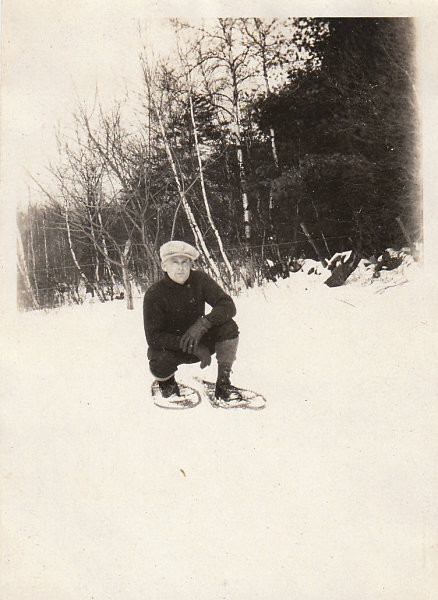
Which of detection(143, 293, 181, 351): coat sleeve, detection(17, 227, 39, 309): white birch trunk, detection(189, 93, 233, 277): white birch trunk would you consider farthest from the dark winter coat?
detection(17, 227, 39, 309): white birch trunk

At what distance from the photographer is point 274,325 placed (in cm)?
163

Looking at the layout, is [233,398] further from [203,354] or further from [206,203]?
[206,203]

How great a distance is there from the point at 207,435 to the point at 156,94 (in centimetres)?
138

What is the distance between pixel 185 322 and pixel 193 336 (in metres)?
0.07

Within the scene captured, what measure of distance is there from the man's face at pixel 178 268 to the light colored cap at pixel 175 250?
2 cm

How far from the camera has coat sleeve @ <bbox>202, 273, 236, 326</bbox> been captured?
5.12ft

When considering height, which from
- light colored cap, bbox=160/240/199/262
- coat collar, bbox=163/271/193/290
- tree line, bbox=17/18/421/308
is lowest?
coat collar, bbox=163/271/193/290

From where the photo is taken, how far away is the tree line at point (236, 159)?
1.60m

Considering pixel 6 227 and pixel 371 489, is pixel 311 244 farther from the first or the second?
pixel 6 227

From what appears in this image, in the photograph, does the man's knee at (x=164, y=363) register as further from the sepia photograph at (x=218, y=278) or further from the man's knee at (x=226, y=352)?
the man's knee at (x=226, y=352)

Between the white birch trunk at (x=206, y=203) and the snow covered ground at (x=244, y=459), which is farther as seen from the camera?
the white birch trunk at (x=206, y=203)

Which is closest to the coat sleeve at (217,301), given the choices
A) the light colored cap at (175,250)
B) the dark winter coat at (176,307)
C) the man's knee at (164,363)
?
the dark winter coat at (176,307)

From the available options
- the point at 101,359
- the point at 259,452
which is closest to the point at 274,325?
the point at 259,452

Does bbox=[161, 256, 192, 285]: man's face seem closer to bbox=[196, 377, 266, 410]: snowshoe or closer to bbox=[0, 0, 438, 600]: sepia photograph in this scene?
bbox=[0, 0, 438, 600]: sepia photograph
